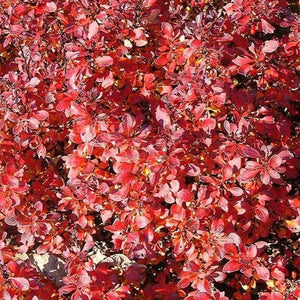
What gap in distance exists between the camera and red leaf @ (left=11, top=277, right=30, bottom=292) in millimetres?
2064

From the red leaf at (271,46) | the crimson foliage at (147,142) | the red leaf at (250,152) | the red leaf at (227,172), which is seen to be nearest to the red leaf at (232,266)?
the crimson foliage at (147,142)

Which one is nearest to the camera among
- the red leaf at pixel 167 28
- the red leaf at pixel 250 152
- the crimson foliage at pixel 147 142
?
the red leaf at pixel 250 152

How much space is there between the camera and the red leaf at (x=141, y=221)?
2.11 metres

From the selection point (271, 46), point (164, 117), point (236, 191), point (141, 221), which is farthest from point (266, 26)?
point (141, 221)

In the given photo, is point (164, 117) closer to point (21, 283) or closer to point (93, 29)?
point (93, 29)

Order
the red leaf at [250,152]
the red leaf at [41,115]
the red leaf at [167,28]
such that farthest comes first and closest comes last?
1. the red leaf at [167,28]
2. the red leaf at [41,115]
3. the red leaf at [250,152]

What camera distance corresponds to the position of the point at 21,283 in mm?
2066

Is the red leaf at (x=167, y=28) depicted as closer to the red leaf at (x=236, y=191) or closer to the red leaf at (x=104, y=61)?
the red leaf at (x=104, y=61)

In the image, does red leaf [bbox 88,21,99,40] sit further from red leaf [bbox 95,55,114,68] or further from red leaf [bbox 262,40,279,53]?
red leaf [bbox 262,40,279,53]

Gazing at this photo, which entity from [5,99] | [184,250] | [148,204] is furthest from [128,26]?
[184,250]

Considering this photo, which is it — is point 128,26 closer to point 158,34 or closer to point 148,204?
point 158,34

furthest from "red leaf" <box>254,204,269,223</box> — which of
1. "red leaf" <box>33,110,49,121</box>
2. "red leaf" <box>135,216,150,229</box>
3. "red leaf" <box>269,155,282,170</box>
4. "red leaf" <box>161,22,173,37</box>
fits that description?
"red leaf" <box>33,110,49,121</box>

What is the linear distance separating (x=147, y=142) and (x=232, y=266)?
62cm

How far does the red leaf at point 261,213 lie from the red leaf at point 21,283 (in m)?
1.00
